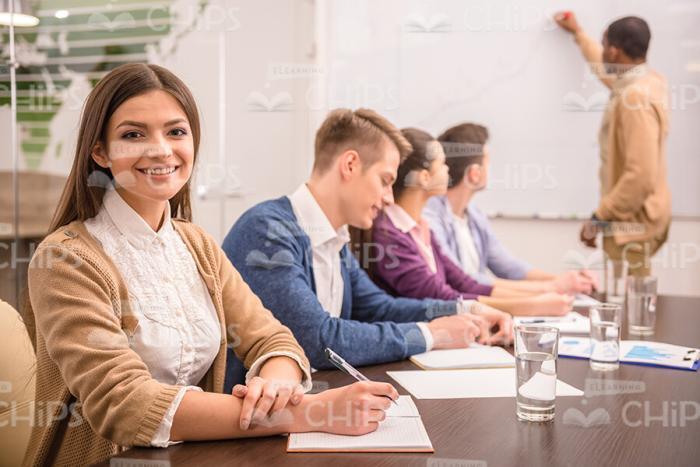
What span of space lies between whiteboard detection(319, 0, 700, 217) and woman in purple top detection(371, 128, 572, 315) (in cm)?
141

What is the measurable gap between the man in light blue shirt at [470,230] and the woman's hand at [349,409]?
1.56m

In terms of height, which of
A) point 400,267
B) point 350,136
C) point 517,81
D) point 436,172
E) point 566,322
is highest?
point 517,81

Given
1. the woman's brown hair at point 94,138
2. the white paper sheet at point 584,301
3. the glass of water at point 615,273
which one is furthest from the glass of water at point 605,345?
the glass of water at point 615,273

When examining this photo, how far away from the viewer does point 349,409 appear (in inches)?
39.5

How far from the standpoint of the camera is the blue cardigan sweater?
145cm

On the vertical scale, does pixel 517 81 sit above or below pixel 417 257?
above

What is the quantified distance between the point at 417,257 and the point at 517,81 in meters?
2.04

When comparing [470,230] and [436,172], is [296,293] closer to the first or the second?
[436,172]

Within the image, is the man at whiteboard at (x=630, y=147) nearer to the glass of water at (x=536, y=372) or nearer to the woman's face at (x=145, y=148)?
the glass of water at (x=536, y=372)

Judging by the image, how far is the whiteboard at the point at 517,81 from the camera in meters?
3.67

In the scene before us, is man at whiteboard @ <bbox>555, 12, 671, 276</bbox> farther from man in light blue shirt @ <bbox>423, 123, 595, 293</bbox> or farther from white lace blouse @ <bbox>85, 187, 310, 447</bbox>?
white lace blouse @ <bbox>85, 187, 310, 447</bbox>

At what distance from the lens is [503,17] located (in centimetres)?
387

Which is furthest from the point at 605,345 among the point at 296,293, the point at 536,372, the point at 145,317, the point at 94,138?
the point at 94,138

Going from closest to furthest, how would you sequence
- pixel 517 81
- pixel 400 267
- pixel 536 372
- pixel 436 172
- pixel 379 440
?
pixel 379 440 → pixel 536 372 → pixel 400 267 → pixel 436 172 → pixel 517 81
